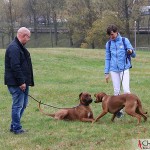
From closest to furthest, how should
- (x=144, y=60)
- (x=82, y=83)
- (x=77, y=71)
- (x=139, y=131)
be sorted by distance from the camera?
(x=139, y=131) → (x=82, y=83) → (x=77, y=71) → (x=144, y=60)

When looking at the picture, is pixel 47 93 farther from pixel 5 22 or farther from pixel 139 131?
pixel 5 22

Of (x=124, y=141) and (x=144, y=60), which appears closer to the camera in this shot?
(x=124, y=141)

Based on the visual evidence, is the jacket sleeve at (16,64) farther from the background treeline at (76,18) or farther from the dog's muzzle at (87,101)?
the background treeline at (76,18)

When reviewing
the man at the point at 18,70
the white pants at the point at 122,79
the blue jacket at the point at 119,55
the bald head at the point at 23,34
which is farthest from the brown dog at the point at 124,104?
the bald head at the point at 23,34

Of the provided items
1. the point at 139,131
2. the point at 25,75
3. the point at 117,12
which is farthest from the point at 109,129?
the point at 117,12

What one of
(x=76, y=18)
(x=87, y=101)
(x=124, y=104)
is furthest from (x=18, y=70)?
(x=76, y=18)

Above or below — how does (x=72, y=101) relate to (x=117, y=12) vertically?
below

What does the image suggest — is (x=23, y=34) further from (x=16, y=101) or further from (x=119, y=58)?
(x=119, y=58)

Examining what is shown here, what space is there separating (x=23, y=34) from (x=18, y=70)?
0.76 metres

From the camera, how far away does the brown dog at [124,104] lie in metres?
8.57

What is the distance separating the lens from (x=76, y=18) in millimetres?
59750

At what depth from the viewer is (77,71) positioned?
23.2 m

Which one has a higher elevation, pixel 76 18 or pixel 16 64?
pixel 76 18

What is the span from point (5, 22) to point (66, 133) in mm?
62180
